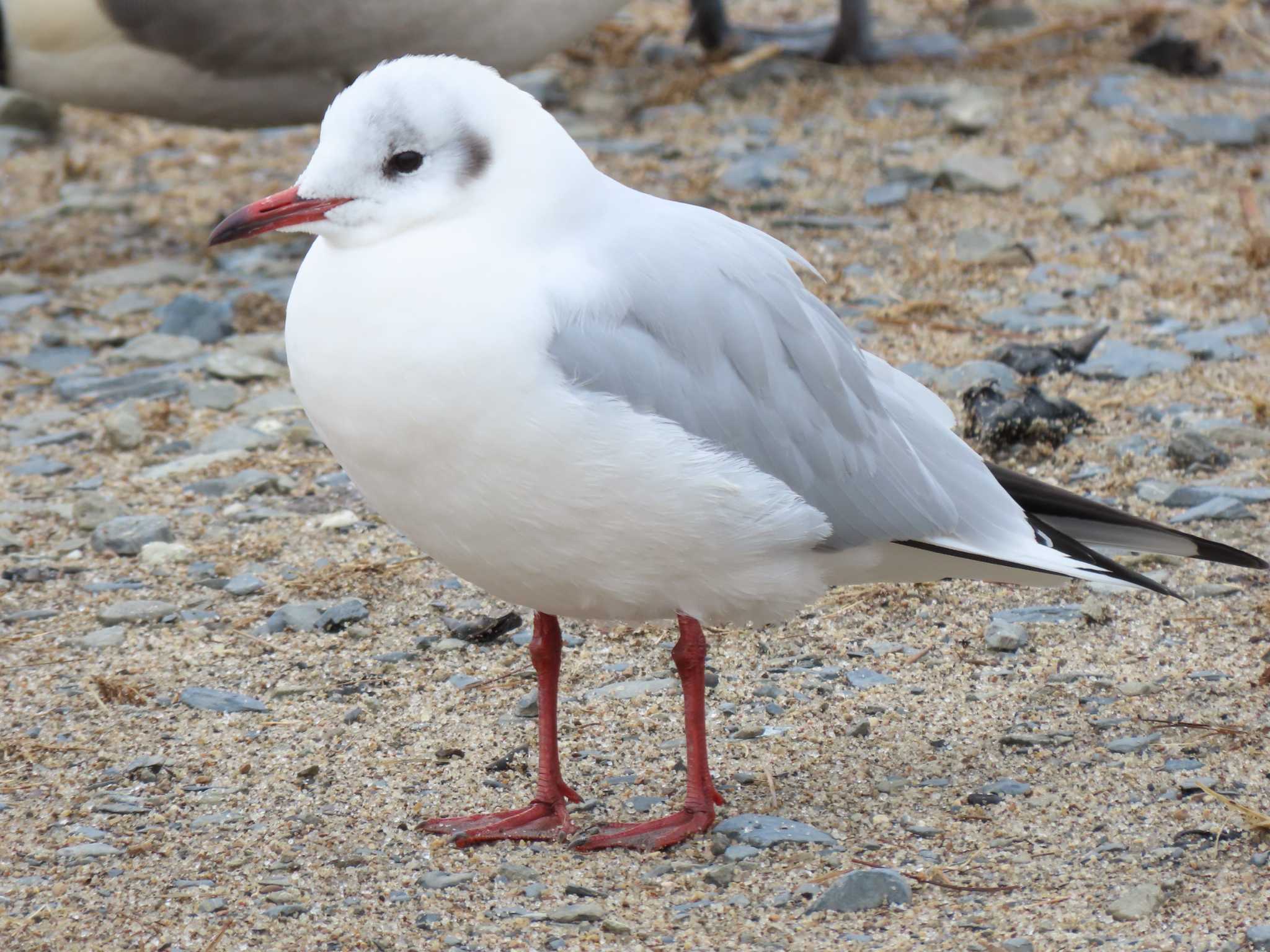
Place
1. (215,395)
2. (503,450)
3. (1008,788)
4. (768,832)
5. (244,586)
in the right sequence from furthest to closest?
(215,395) < (244,586) < (1008,788) < (768,832) < (503,450)

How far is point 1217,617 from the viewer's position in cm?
379

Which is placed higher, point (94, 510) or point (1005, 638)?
point (94, 510)

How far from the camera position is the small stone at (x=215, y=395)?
5328mm

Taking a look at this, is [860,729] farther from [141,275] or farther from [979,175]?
[141,275]

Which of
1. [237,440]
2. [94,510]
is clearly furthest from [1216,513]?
[94,510]

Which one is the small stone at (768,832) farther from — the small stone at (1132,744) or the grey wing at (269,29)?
the grey wing at (269,29)

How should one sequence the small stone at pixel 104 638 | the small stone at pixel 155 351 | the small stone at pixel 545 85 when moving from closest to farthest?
the small stone at pixel 104 638 < the small stone at pixel 155 351 < the small stone at pixel 545 85

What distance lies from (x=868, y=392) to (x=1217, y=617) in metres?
1.09

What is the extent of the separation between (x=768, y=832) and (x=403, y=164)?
1317 mm

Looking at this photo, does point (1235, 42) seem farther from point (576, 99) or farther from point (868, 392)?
point (868, 392)

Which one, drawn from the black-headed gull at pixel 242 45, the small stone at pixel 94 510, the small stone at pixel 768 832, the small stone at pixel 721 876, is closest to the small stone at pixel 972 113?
the black-headed gull at pixel 242 45

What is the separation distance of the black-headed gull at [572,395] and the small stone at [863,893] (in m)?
0.34

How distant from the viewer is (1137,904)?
274 centimetres

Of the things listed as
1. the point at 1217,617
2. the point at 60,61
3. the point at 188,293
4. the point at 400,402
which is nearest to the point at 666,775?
the point at 400,402
